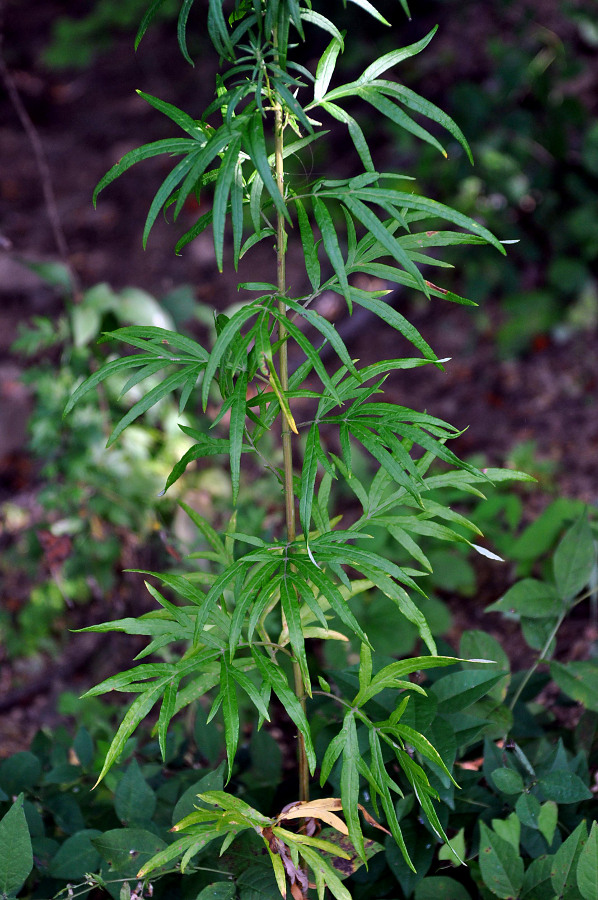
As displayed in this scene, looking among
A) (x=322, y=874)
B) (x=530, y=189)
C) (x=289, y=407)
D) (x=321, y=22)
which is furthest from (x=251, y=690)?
(x=530, y=189)

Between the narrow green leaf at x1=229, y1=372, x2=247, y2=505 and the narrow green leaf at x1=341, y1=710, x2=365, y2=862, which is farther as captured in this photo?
the narrow green leaf at x1=341, y1=710, x2=365, y2=862

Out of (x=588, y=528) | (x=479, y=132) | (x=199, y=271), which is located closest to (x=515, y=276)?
(x=479, y=132)

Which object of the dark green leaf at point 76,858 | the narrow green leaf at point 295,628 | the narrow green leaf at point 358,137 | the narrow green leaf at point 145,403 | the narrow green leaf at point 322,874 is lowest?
the dark green leaf at point 76,858

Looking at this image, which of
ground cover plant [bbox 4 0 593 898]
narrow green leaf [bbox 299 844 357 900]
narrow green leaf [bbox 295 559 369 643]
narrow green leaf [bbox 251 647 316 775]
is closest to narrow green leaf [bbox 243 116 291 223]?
ground cover plant [bbox 4 0 593 898]

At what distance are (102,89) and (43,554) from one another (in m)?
5.87

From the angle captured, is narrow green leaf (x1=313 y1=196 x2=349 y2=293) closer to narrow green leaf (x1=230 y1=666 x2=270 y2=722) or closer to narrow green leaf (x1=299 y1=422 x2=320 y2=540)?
narrow green leaf (x1=299 y1=422 x2=320 y2=540)

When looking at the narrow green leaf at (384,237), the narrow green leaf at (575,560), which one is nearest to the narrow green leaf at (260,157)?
the narrow green leaf at (384,237)

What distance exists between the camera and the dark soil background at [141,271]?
361 centimetres

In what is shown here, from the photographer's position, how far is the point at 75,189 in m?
6.32

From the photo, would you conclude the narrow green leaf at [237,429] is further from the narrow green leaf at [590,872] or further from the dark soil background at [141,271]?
the dark soil background at [141,271]

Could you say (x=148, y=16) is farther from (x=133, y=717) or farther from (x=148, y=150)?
(x=133, y=717)

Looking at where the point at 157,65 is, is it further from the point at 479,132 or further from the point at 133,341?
the point at 133,341

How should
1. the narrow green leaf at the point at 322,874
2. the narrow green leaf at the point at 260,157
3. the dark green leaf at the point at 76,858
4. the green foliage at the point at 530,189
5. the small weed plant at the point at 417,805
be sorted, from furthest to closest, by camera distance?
the green foliage at the point at 530,189 → the dark green leaf at the point at 76,858 → the small weed plant at the point at 417,805 → the narrow green leaf at the point at 322,874 → the narrow green leaf at the point at 260,157

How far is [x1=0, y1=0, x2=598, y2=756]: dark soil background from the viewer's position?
11.9ft
